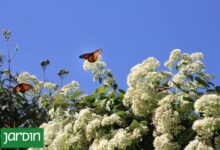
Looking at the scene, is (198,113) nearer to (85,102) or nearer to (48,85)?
(85,102)

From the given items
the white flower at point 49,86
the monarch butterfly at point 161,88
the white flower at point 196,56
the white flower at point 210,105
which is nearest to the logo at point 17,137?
the white flower at point 49,86

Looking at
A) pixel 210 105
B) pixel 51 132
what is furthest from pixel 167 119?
pixel 51 132

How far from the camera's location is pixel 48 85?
6.21 meters

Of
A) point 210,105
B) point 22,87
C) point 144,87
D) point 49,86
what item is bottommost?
point 210,105

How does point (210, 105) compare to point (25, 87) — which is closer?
point (210, 105)

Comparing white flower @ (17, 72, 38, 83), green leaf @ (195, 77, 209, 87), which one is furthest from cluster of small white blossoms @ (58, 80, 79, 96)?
white flower @ (17, 72, 38, 83)

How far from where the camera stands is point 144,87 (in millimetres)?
4242

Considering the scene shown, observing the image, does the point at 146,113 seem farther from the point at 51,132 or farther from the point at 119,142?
the point at 51,132

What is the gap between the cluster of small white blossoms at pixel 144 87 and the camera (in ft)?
13.8

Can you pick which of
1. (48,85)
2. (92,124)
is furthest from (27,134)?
(92,124)

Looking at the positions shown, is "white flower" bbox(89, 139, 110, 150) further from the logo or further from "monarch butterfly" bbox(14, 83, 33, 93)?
"monarch butterfly" bbox(14, 83, 33, 93)

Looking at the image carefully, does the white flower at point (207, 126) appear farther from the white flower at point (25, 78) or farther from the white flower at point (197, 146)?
the white flower at point (25, 78)

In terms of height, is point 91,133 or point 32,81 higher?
point 32,81

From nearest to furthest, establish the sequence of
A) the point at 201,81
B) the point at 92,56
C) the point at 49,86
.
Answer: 1. the point at 201,81
2. the point at 92,56
3. the point at 49,86
